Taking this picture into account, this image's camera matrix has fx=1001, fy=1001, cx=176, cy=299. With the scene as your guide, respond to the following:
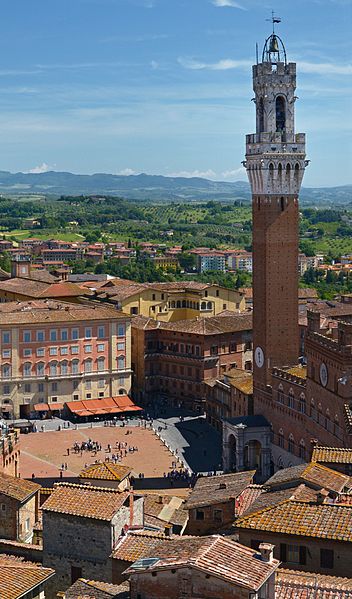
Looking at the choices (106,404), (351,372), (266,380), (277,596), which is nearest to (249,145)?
(266,380)

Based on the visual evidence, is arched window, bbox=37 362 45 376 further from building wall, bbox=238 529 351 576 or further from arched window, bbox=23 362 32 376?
building wall, bbox=238 529 351 576

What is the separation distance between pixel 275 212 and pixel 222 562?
152 ft

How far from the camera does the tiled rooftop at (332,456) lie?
3525cm

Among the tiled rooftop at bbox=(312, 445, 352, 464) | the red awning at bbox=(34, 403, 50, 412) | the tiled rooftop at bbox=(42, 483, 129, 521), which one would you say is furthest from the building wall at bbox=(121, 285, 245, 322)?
the tiled rooftop at bbox=(42, 483, 129, 521)

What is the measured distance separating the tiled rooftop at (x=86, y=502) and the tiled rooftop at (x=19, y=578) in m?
2.44

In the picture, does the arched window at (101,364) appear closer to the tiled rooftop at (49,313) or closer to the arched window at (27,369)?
the tiled rooftop at (49,313)

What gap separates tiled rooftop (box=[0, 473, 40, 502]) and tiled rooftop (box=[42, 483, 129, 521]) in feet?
17.5

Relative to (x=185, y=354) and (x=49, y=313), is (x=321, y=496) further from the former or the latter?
(x=49, y=313)

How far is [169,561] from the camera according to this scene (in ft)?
70.5

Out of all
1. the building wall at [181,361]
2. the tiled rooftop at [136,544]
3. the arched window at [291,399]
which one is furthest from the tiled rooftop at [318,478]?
the building wall at [181,361]

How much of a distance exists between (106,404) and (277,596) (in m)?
61.4

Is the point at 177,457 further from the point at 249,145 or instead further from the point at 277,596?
the point at 277,596

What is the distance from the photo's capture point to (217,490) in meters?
34.6

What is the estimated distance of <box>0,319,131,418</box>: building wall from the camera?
81438mm
